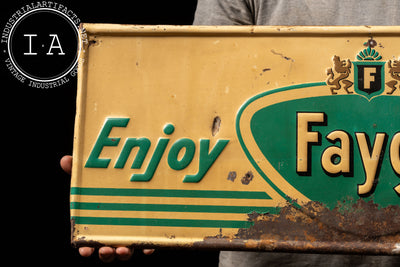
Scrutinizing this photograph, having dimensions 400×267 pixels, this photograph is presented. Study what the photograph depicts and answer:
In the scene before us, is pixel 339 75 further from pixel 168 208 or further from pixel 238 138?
pixel 168 208

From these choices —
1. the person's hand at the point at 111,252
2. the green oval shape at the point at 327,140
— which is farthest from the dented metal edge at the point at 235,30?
the person's hand at the point at 111,252

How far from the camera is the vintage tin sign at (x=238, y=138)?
0.69 metres

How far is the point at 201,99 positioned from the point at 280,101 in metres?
0.14

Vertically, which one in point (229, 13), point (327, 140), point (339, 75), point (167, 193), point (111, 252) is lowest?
point (111, 252)

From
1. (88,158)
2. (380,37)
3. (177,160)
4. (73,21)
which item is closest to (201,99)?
(177,160)

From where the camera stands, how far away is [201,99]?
0.71 meters

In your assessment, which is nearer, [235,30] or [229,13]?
[235,30]

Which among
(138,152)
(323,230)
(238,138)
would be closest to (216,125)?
(238,138)

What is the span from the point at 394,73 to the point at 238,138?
0.30 m

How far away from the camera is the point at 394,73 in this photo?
0.69 metres

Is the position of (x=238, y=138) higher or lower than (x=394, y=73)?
lower

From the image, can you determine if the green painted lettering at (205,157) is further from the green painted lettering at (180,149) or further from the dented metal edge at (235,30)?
the dented metal edge at (235,30)

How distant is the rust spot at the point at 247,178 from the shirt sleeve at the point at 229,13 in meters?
0.37

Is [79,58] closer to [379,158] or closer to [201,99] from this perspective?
[201,99]
